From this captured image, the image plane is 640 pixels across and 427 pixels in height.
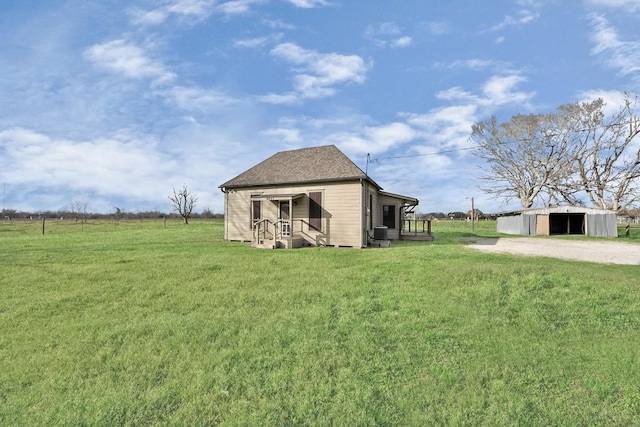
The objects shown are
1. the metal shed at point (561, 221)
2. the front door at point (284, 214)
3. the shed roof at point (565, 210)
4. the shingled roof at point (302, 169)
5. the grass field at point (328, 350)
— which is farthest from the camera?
the shed roof at point (565, 210)

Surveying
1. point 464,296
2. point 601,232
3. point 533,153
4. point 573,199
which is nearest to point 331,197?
point 464,296

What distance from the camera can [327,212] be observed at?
14828 mm

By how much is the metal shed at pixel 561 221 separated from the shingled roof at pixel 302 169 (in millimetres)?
17399

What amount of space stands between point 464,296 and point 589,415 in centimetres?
305

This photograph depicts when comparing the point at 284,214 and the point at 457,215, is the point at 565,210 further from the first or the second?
the point at 457,215

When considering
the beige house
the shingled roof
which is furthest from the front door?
the shingled roof

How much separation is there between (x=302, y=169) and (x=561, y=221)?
28.1 m

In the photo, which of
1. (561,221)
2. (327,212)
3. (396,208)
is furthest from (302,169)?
(561,221)

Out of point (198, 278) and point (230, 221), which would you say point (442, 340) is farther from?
point (230, 221)

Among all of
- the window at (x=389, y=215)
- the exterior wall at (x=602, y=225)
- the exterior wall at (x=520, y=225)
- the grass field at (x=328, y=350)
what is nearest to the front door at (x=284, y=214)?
the window at (x=389, y=215)

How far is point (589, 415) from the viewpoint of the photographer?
3146 mm

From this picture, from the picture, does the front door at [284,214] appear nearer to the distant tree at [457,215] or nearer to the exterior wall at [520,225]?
the exterior wall at [520,225]

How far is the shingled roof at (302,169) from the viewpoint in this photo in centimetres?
1479

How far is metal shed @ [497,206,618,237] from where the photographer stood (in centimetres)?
2436
